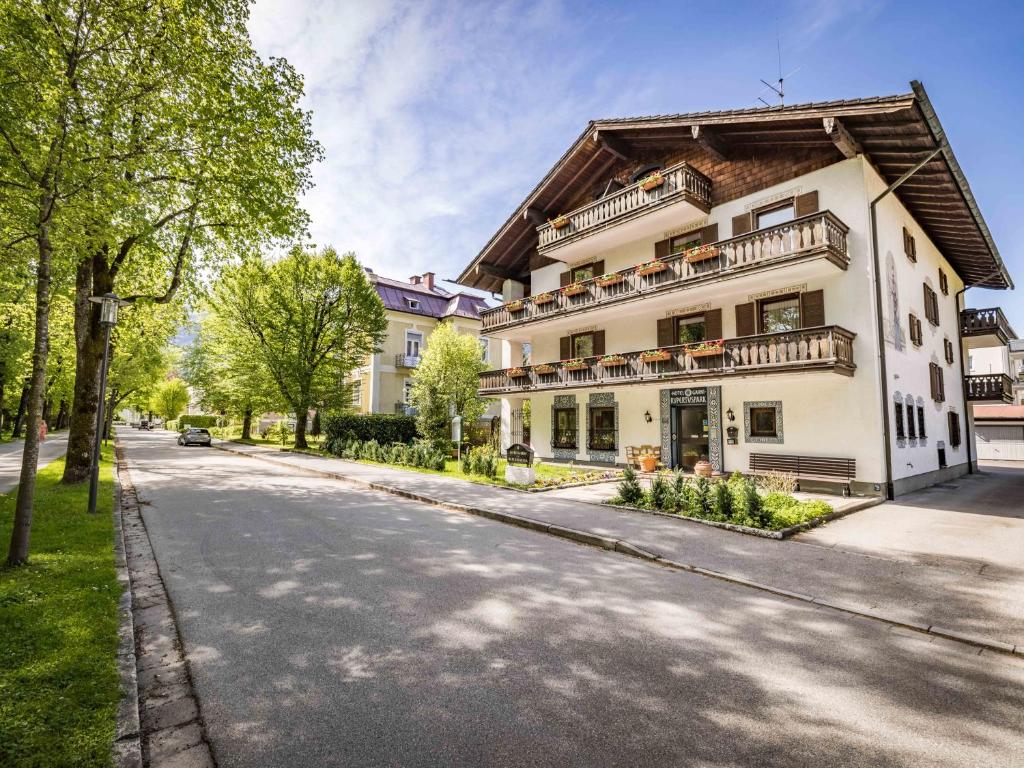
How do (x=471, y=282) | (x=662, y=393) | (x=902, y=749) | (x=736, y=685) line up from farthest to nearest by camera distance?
1. (x=471, y=282)
2. (x=662, y=393)
3. (x=736, y=685)
4. (x=902, y=749)

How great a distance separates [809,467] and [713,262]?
660cm

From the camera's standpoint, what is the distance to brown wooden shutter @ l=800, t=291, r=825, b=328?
1432cm

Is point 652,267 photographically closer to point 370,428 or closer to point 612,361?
point 612,361

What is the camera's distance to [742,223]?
52.9 feet

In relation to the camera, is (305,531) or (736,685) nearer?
(736,685)

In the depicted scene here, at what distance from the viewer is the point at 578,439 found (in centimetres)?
2058

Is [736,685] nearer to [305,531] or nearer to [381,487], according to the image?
[305,531]

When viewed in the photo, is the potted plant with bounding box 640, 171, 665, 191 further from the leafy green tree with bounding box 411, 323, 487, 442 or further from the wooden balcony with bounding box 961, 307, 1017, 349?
the wooden balcony with bounding box 961, 307, 1017, 349

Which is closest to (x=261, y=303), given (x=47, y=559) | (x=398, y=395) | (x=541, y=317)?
(x=398, y=395)

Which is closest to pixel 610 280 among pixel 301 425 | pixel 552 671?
pixel 552 671

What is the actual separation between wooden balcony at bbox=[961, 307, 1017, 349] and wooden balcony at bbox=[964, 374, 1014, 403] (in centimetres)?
197

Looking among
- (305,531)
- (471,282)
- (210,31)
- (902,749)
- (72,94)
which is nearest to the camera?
(902,749)

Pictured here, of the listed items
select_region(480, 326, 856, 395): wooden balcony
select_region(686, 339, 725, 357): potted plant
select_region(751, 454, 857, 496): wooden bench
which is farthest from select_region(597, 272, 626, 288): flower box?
select_region(751, 454, 857, 496): wooden bench

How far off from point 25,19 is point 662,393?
17.1 m
